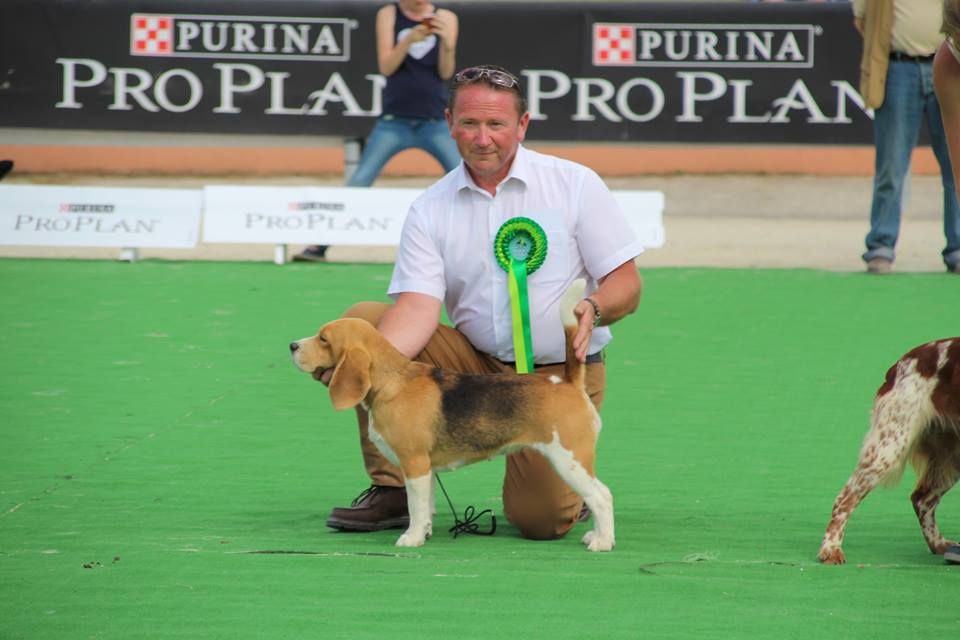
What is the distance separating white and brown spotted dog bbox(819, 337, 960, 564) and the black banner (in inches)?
407

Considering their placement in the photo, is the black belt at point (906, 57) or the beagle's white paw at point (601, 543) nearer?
the beagle's white paw at point (601, 543)

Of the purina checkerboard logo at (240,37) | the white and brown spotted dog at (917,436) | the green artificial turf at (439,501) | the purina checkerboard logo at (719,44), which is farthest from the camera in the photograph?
the purina checkerboard logo at (240,37)

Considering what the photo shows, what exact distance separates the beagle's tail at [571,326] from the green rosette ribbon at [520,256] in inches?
13.4

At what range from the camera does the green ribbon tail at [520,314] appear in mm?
5379

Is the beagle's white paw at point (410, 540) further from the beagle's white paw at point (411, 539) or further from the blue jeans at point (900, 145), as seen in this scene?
the blue jeans at point (900, 145)

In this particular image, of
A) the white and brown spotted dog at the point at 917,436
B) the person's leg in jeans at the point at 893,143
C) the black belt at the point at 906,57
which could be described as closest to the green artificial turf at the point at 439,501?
the white and brown spotted dog at the point at 917,436

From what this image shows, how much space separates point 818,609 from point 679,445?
99.0 inches

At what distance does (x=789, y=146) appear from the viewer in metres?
15.2

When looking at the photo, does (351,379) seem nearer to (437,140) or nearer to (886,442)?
(886,442)

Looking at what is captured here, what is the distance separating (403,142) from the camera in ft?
42.6

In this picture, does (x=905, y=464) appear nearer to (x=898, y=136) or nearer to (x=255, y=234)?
(x=898, y=136)

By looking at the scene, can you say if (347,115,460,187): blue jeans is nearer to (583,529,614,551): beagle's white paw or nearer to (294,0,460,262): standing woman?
(294,0,460,262): standing woman

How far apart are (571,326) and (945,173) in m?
7.49

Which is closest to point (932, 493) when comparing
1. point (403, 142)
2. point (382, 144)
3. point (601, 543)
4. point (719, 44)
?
point (601, 543)
